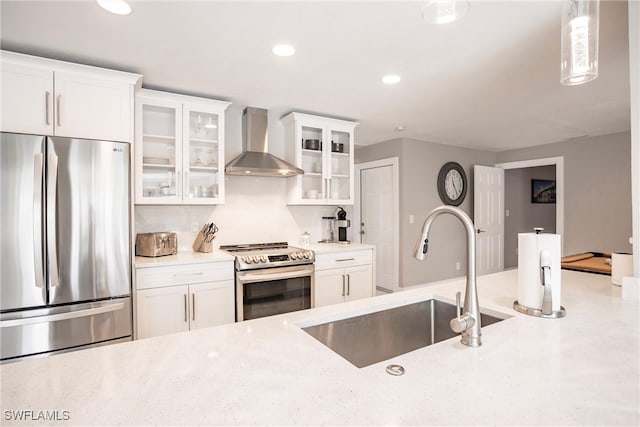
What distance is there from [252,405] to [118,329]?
80.3 inches

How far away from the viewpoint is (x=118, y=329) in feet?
7.52

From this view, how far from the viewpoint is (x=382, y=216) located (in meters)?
5.22

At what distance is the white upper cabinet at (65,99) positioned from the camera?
205 centimetres

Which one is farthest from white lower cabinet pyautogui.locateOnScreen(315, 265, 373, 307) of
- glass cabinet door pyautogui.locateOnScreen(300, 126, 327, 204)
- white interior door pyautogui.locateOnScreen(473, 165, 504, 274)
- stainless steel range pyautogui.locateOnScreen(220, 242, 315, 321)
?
white interior door pyautogui.locateOnScreen(473, 165, 504, 274)

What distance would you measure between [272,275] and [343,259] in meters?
0.84

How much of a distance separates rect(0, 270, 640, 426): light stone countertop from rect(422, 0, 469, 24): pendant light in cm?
122

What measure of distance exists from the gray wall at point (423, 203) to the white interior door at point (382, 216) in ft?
0.47

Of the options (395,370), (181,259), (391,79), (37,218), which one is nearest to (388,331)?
(395,370)

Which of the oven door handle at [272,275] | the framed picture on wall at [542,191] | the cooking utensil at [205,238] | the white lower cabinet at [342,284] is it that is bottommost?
the white lower cabinet at [342,284]

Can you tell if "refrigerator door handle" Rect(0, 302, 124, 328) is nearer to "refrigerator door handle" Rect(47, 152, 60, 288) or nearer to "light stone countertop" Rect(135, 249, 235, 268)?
"refrigerator door handle" Rect(47, 152, 60, 288)

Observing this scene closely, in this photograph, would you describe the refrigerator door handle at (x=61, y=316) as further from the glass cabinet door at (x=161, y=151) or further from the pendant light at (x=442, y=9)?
the pendant light at (x=442, y=9)

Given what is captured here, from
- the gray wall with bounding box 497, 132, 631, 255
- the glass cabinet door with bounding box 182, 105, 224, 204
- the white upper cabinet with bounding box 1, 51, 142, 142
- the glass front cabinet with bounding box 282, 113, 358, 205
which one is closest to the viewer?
the white upper cabinet with bounding box 1, 51, 142, 142

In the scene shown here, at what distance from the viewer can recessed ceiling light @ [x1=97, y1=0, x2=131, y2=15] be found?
1659 millimetres

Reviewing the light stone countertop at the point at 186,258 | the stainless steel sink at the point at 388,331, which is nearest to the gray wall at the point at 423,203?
the light stone countertop at the point at 186,258
